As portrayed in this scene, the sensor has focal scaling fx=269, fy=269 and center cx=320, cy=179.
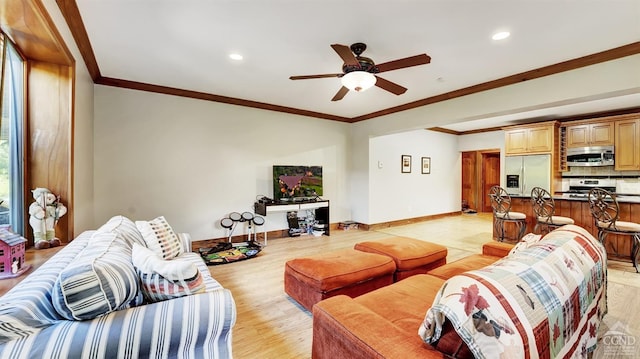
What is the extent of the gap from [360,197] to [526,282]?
5.26 meters

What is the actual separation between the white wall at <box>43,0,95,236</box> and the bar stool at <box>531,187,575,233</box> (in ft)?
20.4

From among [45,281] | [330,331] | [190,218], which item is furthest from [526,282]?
[190,218]

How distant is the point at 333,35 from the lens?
8.59ft

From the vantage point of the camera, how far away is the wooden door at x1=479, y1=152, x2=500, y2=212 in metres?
8.79

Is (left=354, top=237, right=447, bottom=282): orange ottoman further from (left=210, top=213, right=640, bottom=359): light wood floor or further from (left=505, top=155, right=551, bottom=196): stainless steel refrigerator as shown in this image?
(left=505, top=155, right=551, bottom=196): stainless steel refrigerator

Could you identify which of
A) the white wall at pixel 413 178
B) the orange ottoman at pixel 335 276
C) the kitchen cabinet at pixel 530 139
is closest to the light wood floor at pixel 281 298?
the orange ottoman at pixel 335 276

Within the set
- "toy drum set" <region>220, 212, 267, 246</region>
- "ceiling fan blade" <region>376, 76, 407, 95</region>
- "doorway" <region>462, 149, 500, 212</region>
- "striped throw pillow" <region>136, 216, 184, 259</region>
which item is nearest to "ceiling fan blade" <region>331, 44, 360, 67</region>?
"ceiling fan blade" <region>376, 76, 407, 95</region>

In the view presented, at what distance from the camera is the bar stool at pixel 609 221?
11.7ft

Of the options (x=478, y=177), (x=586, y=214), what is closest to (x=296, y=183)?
(x=586, y=214)

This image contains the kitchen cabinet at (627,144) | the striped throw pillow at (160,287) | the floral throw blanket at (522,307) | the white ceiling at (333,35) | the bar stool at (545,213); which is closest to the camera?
the floral throw blanket at (522,307)

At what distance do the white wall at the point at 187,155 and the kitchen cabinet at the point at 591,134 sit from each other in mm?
5595

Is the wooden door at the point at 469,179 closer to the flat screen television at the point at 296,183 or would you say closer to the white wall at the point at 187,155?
the flat screen television at the point at 296,183

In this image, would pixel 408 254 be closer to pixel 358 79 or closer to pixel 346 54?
pixel 358 79

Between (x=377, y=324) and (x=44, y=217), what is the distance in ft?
8.70
